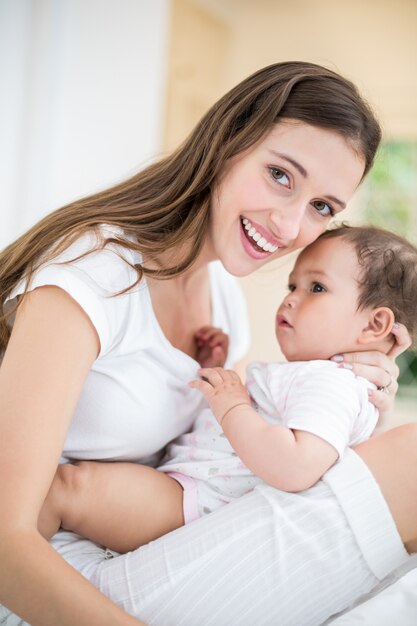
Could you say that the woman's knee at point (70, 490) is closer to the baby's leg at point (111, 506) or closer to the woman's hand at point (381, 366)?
the baby's leg at point (111, 506)

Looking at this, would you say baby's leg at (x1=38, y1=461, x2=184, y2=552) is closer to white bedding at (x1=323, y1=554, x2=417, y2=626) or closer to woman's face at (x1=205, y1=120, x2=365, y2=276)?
white bedding at (x1=323, y1=554, x2=417, y2=626)

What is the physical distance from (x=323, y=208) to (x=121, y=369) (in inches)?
20.9

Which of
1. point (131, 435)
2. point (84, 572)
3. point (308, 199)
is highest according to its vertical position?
point (308, 199)

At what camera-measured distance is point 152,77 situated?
431 centimetres

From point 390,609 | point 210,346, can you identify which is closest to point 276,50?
point 210,346

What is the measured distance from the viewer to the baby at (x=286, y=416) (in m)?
1.18

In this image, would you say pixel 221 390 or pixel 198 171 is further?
pixel 198 171

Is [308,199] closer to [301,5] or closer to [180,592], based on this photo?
[180,592]

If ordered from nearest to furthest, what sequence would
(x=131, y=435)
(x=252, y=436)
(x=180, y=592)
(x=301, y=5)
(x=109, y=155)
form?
(x=180, y=592) < (x=252, y=436) < (x=131, y=435) < (x=109, y=155) < (x=301, y=5)

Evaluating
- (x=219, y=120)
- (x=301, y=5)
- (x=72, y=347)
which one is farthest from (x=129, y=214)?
(x=301, y=5)

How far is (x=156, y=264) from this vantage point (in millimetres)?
1456

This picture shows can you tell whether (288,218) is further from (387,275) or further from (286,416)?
(286,416)

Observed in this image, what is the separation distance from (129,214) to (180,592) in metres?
0.73

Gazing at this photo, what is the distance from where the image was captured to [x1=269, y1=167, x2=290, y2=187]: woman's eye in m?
1.40
